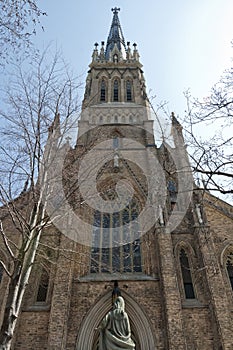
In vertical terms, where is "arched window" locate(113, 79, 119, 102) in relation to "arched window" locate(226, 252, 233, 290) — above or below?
above

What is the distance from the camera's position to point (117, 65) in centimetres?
2658

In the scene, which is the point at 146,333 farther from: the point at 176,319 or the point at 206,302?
the point at 206,302

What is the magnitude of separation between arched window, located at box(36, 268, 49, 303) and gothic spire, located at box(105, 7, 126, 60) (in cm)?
2253

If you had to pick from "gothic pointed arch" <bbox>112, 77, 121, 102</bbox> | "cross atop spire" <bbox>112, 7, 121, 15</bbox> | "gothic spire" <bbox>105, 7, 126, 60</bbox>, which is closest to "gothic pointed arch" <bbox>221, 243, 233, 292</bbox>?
"gothic pointed arch" <bbox>112, 77, 121, 102</bbox>

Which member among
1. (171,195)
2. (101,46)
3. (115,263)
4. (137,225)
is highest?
(101,46)

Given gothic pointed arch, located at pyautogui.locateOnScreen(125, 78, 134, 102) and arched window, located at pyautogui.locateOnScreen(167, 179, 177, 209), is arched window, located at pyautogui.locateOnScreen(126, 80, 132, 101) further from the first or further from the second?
arched window, located at pyautogui.locateOnScreen(167, 179, 177, 209)

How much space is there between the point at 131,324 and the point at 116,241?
11.4 feet

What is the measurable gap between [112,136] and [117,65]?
9.57 metres

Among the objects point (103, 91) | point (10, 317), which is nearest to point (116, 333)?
point (10, 317)

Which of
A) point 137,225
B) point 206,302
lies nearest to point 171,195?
point 137,225

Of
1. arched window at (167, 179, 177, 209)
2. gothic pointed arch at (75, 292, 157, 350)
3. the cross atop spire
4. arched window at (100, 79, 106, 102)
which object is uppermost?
the cross atop spire

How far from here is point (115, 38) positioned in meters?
34.8

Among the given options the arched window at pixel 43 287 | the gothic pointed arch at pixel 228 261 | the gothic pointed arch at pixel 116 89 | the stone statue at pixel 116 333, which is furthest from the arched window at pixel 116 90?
the stone statue at pixel 116 333

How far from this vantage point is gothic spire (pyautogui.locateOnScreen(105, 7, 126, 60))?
31.7 m
